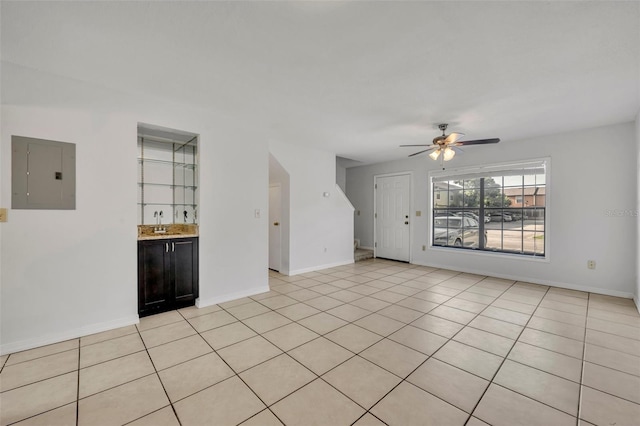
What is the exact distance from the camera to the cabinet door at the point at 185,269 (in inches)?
129

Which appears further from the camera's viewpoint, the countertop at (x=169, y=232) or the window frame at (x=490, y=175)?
the window frame at (x=490, y=175)

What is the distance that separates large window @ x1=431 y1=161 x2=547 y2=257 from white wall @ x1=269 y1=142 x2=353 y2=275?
212 centimetres

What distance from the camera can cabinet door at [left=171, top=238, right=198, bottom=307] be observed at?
3283 millimetres

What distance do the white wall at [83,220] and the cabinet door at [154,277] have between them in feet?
0.40

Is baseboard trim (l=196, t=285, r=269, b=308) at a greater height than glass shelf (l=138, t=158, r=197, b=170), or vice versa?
glass shelf (l=138, t=158, r=197, b=170)

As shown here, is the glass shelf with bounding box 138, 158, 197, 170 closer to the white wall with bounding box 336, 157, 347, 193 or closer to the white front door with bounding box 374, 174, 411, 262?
the white wall with bounding box 336, 157, 347, 193

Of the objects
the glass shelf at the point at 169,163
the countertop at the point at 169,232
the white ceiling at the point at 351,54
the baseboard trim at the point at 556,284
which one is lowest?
the baseboard trim at the point at 556,284

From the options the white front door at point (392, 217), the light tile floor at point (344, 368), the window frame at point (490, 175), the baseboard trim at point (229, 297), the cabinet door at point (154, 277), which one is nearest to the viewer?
the light tile floor at point (344, 368)

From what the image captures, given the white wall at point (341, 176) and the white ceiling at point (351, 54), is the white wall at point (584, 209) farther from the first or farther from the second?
the white wall at point (341, 176)

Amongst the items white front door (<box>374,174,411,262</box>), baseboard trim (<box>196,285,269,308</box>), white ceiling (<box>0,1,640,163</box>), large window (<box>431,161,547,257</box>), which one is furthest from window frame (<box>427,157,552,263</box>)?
baseboard trim (<box>196,285,269,308</box>)

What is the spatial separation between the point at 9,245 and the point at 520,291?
242 inches

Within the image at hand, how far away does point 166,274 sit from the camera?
3225mm

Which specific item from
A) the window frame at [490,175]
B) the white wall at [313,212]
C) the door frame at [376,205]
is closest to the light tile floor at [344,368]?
the window frame at [490,175]

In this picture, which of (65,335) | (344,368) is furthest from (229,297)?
(344,368)
